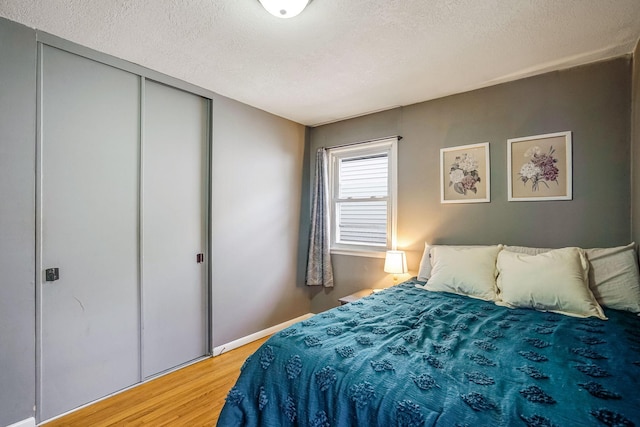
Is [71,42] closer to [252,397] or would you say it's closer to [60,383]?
[60,383]

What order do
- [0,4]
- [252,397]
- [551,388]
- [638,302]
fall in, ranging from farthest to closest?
[638,302] → [0,4] → [252,397] → [551,388]

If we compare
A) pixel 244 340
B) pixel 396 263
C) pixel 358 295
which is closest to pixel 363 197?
pixel 396 263

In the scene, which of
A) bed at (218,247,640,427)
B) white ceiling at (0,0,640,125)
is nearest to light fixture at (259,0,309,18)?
white ceiling at (0,0,640,125)

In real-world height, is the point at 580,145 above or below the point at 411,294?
above

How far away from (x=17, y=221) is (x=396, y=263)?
2787mm

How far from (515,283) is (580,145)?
1204 mm

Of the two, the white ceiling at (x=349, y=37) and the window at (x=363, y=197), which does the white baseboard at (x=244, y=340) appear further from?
the white ceiling at (x=349, y=37)

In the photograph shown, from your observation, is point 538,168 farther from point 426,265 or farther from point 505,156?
point 426,265

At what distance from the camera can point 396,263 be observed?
2.96 m

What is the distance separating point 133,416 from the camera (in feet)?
6.54

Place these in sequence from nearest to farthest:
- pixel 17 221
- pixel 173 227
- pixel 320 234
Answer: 1. pixel 17 221
2. pixel 173 227
3. pixel 320 234

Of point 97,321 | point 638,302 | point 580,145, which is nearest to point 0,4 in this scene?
point 97,321

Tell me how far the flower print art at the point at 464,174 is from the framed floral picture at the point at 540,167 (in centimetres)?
27

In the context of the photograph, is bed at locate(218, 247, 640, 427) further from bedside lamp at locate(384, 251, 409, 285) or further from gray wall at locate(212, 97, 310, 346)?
gray wall at locate(212, 97, 310, 346)
